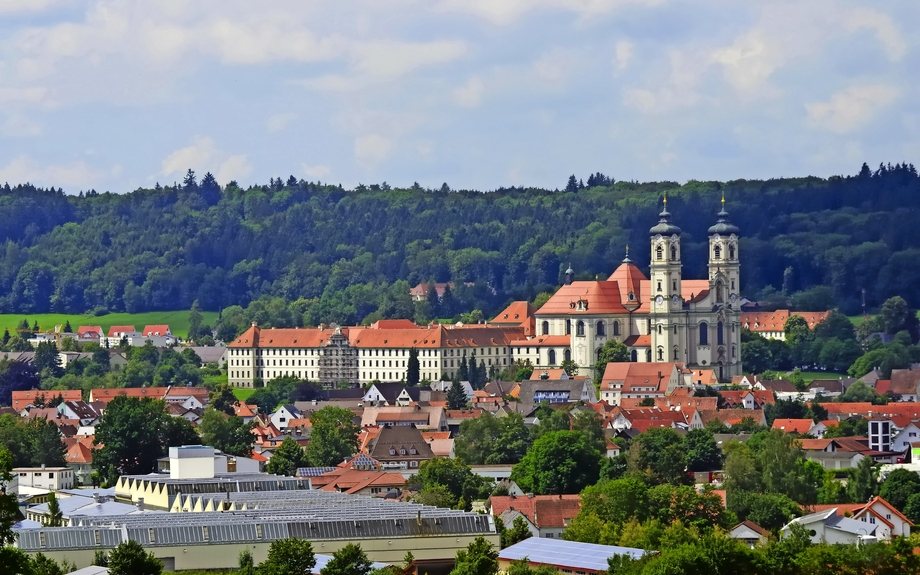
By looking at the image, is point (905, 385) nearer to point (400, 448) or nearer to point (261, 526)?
point (400, 448)

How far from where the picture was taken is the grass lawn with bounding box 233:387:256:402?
122 m

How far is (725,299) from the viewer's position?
12319 centimetres

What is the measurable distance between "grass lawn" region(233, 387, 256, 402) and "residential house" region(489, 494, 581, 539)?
2246 inches

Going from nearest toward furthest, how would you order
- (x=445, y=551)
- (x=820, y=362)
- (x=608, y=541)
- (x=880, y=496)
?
(x=445, y=551)
(x=608, y=541)
(x=880, y=496)
(x=820, y=362)

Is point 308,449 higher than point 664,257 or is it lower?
lower

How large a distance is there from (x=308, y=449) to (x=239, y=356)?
58398 mm

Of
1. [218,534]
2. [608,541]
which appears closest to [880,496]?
[608,541]

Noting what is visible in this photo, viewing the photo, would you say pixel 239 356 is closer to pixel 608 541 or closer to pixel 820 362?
pixel 820 362

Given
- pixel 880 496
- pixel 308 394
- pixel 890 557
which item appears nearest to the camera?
pixel 890 557

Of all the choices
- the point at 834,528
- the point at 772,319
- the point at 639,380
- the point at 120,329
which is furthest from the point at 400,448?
the point at 120,329

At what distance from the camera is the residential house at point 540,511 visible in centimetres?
6050

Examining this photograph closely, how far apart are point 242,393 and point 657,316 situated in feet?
81.6

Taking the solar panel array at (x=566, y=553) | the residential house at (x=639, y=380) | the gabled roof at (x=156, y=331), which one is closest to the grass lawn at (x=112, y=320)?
the gabled roof at (x=156, y=331)

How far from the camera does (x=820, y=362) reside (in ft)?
424
